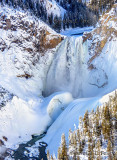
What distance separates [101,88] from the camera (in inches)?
809

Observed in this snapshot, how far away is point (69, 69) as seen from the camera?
2358 cm

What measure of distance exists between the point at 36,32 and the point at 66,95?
1057 cm

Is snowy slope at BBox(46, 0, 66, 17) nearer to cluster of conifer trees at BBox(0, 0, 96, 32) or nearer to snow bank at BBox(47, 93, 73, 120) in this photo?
cluster of conifer trees at BBox(0, 0, 96, 32)

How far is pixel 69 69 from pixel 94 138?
13940 millimetres

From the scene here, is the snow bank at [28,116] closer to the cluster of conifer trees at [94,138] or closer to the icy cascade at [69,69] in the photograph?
the icy cascade at [69,69]

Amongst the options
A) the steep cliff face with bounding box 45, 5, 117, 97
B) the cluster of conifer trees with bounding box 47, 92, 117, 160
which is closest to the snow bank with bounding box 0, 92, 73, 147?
the steep cliff face with bounding box 45, 5, 117, 97

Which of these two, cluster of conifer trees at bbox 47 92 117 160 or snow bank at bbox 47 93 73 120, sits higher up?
snow bank at bbox 47 93 73 120

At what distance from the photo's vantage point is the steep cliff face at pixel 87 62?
21.1m

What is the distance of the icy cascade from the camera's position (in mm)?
22641

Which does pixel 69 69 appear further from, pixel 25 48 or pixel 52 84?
pixel 25 48

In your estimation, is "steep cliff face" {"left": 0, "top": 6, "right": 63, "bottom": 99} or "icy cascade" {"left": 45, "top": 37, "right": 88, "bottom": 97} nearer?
"steep cliff face" {"left": 0, "top": 6, "right": 63, "bottom": 99}

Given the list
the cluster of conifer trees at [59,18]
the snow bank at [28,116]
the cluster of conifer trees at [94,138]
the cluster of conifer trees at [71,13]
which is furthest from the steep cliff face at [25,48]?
the cluster of conifer trees at [59,18]

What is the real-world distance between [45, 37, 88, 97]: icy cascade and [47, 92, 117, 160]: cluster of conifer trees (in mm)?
10129

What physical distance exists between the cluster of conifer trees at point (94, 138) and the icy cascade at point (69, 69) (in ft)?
33.2
